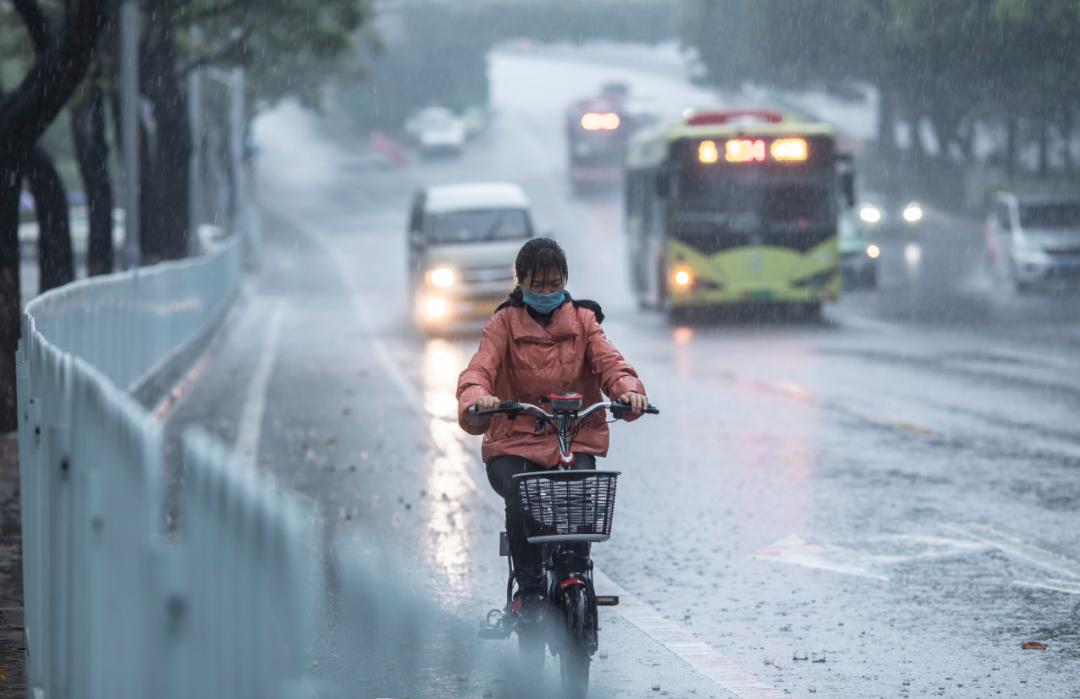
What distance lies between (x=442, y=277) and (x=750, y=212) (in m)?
4.41

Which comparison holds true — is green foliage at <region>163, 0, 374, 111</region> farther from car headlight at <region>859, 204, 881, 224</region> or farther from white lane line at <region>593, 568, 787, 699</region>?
white lane line at <region>593, 568, 787, 699</region>

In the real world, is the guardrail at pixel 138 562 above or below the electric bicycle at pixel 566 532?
above

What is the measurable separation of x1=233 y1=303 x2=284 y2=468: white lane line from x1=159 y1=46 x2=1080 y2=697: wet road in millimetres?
62

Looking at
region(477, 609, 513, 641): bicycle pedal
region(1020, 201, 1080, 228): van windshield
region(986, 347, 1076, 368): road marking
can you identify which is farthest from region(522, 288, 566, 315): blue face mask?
region(1020, 201, 1080, 228): van windshield

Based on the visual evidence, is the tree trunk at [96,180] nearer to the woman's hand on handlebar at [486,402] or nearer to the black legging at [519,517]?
the black legging at [519,517]

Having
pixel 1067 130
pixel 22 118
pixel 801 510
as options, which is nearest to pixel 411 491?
pixel 801 510

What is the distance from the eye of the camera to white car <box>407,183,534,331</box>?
93.9ft

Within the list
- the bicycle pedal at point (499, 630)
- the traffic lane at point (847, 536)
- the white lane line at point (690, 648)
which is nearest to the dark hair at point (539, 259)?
the bicycle pedal at point (499, 630)

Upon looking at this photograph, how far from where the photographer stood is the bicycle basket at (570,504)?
254 inches

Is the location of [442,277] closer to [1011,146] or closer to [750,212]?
[750,212]

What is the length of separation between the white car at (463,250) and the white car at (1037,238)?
37.4 ft

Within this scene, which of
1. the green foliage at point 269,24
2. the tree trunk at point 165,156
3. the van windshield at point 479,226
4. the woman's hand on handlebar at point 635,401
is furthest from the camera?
the tree trunk at point 165,156

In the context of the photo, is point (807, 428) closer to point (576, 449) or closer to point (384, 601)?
point (576, 449)

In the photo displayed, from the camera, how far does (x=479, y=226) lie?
1166 inches
